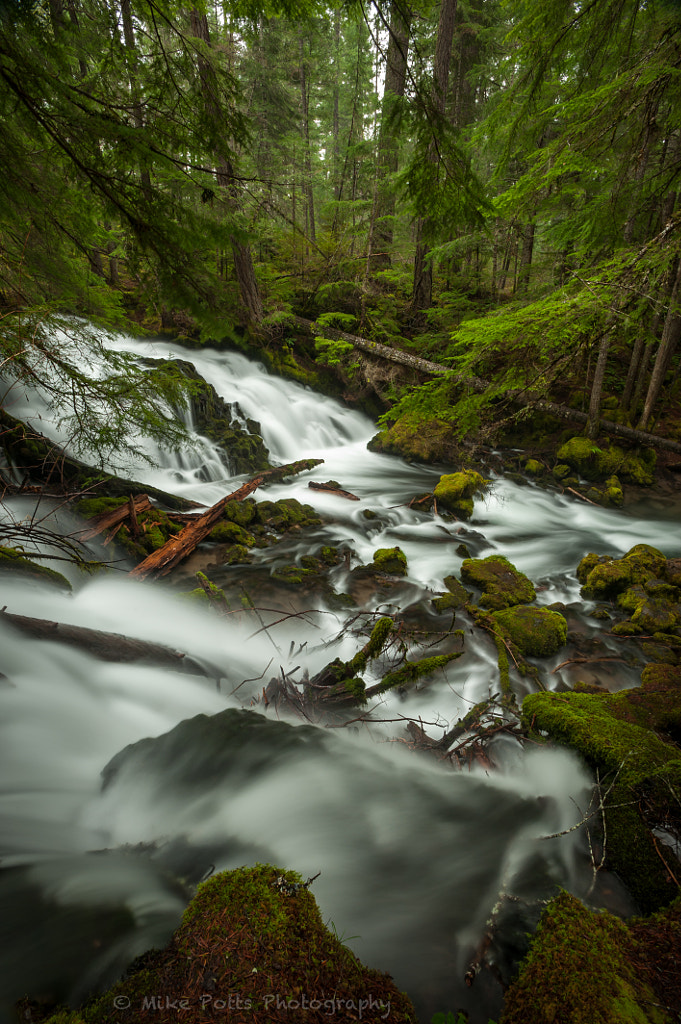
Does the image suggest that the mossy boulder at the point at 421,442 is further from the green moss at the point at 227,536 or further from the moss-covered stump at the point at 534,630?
the moss-covered stump at the point at 534,630

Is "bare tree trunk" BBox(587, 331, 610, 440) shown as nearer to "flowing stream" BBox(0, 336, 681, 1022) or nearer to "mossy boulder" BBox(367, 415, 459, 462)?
"mossy boulder" BBox(367, 415, 459, 462)

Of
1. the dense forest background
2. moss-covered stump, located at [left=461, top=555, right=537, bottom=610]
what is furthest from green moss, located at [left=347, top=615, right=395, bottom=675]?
moss-covered stump, located at [left=461, top=555, right=537, bottom=610]

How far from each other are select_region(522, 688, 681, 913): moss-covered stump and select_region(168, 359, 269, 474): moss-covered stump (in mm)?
7459

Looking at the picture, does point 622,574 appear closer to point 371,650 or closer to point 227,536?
point 371,650

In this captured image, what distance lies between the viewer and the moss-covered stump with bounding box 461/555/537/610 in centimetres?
526

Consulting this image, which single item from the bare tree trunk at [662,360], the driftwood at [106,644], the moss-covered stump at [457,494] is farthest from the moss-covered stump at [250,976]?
the bare tree trunk at [662,360]

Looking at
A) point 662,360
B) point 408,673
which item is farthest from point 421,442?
point 408,673

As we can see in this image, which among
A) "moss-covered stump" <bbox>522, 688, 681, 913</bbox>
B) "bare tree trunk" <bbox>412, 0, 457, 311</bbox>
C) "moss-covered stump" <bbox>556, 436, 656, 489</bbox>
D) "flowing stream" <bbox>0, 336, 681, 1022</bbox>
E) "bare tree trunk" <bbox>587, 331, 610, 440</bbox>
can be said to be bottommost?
"flowing stream" <bbox>0, 336, 681, 1022</bbox>

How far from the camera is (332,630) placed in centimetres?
479

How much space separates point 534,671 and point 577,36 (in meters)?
5.53

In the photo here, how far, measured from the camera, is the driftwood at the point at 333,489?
28.0 feet

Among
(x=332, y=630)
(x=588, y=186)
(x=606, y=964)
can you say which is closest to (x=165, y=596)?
(x=332, y=630)

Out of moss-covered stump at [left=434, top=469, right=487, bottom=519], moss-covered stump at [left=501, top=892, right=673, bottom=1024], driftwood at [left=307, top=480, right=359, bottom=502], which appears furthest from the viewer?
driftwood at [left=307, top=480, right=359, bottom=502]

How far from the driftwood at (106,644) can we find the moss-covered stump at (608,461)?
935cm
